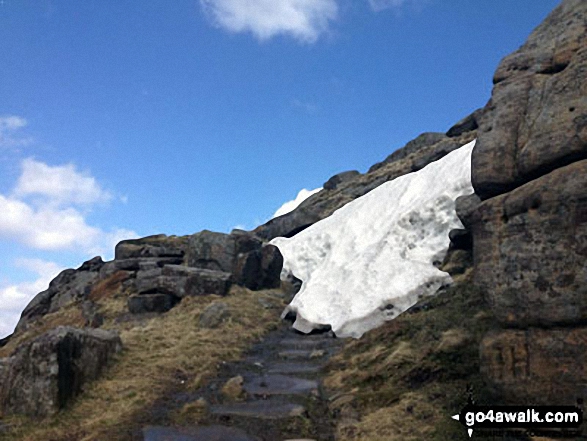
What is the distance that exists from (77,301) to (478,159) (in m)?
Result: 30.9

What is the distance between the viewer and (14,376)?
484 inches

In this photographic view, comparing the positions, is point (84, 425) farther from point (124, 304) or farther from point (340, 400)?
point (124, 304)

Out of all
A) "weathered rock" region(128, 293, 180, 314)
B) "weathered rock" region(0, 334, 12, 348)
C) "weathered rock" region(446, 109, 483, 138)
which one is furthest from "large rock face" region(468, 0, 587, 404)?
"weathered rock" region(446, 109, 483, 138)

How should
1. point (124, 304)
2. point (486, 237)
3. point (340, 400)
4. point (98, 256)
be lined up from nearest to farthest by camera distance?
point (486, 237), point (340, 400), point (124, 304), point (98, 256)

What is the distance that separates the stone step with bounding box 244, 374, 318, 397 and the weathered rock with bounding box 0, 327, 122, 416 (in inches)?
191

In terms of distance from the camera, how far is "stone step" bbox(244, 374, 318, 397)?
12755 millimetres

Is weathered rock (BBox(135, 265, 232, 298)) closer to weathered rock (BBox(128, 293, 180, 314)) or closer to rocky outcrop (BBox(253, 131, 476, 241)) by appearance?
weathered rock (BBox(128, 293, 180, 314))

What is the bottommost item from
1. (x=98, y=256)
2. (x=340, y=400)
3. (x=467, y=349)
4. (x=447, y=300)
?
(x=340, y=400)

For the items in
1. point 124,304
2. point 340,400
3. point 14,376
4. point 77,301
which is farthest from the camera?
point 77,301

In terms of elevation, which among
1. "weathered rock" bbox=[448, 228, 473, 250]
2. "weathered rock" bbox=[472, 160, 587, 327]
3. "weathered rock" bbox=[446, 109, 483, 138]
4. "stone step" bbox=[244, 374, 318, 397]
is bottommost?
"stone step" bbox=[244, 374, 318, 397]

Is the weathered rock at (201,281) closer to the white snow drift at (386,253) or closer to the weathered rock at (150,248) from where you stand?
the white snow drift at (386,253)

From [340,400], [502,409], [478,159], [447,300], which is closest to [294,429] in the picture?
[340,400]

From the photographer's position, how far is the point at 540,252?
27.8 feet

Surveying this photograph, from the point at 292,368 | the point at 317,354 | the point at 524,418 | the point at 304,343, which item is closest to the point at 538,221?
the point at 524,418
